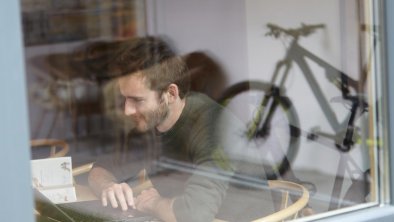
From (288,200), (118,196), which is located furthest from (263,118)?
(118,196)

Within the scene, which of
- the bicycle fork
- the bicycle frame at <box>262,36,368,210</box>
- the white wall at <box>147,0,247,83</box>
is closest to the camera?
the bicycle frame at <box>262,36,368,210</box>

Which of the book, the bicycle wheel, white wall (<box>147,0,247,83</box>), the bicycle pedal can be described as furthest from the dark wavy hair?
white wall (<box>147,0,247,83</box>)

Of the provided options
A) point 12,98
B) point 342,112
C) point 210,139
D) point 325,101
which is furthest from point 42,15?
point 12,98

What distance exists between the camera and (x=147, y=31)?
15.9 ft

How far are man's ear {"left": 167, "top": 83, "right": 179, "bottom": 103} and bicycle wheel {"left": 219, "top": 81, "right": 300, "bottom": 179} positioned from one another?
0.23 m

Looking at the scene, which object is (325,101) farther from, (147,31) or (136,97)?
(147,31)

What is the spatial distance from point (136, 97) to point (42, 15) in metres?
3.08

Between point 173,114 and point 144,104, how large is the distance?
0.10m

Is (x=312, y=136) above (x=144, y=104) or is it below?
below

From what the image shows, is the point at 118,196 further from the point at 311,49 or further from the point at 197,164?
the point at 311,49

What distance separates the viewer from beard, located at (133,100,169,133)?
2.21 meters

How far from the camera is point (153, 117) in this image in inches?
88.1

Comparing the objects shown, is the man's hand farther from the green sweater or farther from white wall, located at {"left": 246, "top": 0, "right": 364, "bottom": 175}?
white wall, located at {"left": 246, "top": 0, "right": 364, "bottom": 175}

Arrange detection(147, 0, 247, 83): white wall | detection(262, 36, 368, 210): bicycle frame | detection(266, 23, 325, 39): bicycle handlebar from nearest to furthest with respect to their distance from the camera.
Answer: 1. detection(262, 36, 368, 210): bicycle frame
2. detection(266, 23, 325, 39): bicycle handlebar
3. detection(147, 0, 247, 83): white wall
